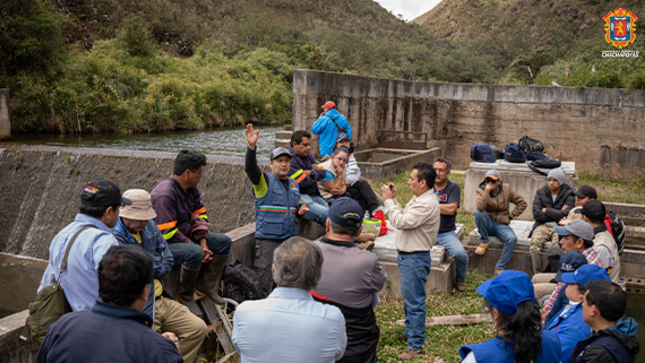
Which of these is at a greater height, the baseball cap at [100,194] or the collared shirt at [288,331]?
the baseball cap at [100,194]

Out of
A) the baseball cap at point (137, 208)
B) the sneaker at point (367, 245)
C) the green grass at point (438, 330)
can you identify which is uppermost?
the baseball cap at point (137, 208)

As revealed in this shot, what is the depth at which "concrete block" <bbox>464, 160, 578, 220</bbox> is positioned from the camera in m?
10.8

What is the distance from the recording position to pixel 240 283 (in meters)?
4.91

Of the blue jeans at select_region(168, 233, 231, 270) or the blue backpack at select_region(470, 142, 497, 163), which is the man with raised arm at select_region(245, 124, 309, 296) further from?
the blue backpack at select_region(470, 142, 497, 163)

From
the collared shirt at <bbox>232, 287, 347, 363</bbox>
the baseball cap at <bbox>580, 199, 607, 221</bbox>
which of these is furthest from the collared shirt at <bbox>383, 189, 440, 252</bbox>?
the collared shirt at <bbox>232, 287, 347, 363</bbox>

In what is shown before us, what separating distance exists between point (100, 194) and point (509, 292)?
2.40 meters

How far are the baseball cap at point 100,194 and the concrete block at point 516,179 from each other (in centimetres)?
905

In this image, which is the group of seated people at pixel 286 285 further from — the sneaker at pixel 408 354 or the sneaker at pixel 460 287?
the sneaker at pixel 460 287

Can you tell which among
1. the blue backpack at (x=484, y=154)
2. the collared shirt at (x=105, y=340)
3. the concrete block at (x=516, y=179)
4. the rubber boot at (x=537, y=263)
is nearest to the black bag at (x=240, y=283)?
the collared shirt at (x=105, y=340)

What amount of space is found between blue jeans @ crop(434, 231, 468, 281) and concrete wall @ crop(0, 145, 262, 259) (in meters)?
4.06

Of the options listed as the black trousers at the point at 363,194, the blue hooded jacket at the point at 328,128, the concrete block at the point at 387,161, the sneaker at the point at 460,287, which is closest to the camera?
the sneaker at the point at 460,287

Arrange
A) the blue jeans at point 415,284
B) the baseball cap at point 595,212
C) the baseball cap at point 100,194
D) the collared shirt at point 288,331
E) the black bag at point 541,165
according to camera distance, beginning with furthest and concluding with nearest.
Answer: the black bag at point 541,165
the baseball cap at point 595,212
the blue jeans at point 415,284
the baseball cap at point 100,194
the collared shirt at point 288,331

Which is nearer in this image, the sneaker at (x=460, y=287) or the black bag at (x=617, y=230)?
the black bag at (x=617, y=230)

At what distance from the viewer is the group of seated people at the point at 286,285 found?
2.20 m
